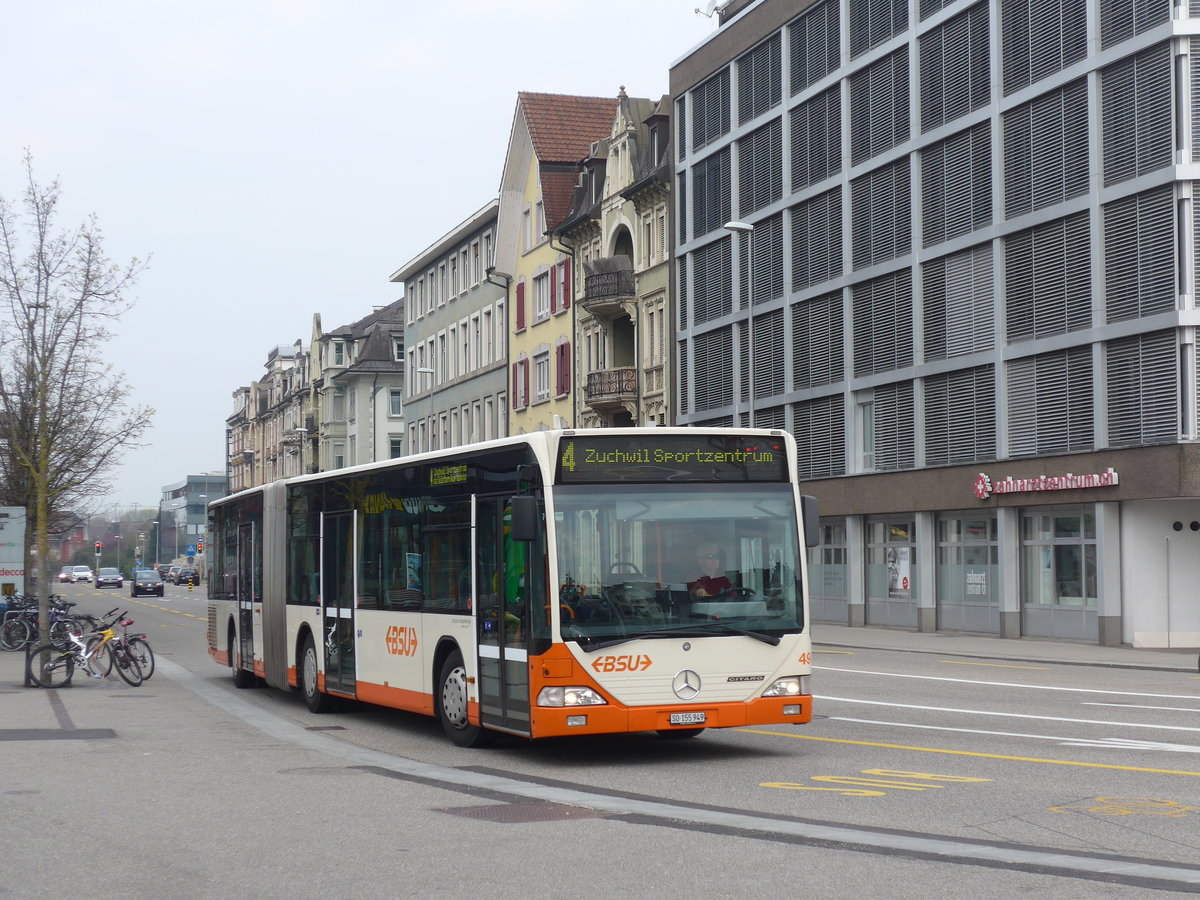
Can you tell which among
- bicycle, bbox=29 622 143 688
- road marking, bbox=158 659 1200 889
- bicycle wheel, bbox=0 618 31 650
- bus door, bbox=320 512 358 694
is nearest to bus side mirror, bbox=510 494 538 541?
road marking, bbox=158 659 1200 889

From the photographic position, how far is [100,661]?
79.2 ft

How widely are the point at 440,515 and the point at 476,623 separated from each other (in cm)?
139

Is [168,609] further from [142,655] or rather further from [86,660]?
[86,660]

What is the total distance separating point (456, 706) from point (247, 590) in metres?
8.87

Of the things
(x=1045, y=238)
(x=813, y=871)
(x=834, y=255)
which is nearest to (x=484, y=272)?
(x=834, y=255)

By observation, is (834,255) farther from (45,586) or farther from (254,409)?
(254,409)

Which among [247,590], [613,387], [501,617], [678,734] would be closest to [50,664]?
[247,590]

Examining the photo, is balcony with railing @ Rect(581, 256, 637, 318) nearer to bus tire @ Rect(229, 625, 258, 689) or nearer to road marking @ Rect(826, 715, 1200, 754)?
bus tire @ Rect(229, 625, 258, 689)

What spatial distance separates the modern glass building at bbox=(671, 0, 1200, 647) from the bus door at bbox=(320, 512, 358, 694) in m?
19.1

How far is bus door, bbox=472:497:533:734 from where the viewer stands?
13.5m

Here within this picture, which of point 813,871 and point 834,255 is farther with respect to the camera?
point 834,255

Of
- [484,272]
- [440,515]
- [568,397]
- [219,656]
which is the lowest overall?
[219,656]

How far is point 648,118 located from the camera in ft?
193

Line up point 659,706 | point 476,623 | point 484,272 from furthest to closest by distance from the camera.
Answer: point 484,272 → point 476,623 → point 659,706
